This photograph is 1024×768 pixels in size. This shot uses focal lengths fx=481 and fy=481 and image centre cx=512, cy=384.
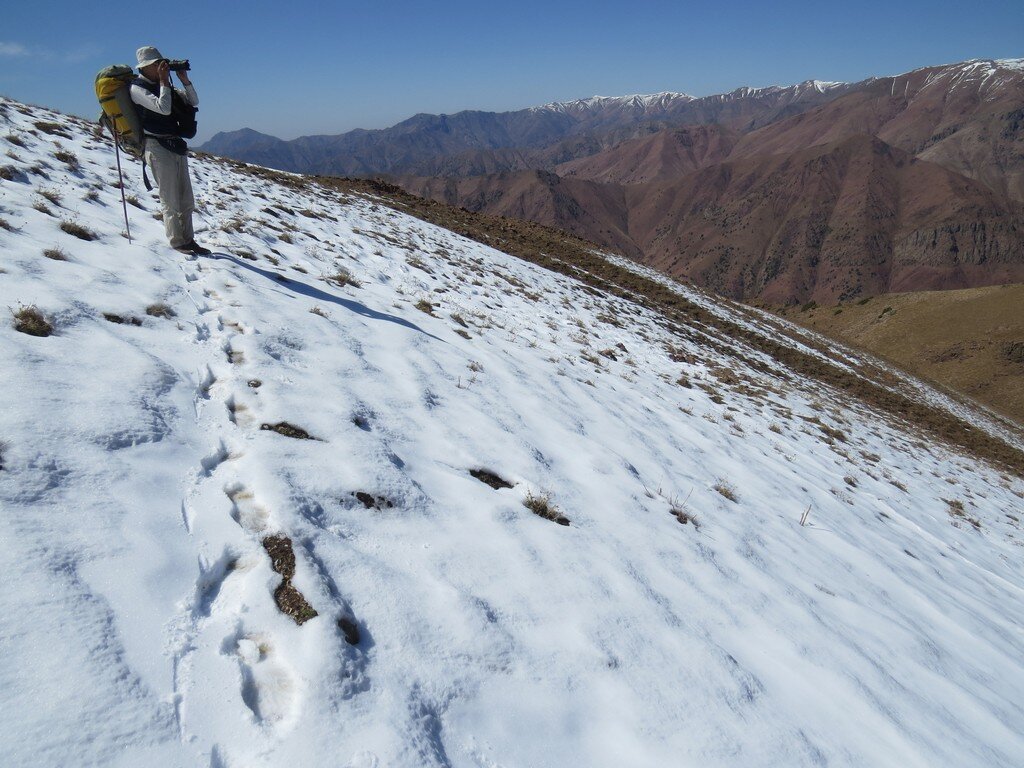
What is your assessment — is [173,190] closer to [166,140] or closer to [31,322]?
[166,140]

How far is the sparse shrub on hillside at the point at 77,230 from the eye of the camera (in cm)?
681

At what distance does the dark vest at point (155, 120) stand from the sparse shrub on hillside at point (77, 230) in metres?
1.70

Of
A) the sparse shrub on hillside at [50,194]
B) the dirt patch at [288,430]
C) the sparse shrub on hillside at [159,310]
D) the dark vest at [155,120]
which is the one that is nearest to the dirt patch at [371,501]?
the dirt patch at [288,430]

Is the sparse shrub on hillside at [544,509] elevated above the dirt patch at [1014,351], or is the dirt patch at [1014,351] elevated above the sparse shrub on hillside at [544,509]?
the sparse shrub on hillside at [544,509]

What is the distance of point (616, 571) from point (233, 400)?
154 inches

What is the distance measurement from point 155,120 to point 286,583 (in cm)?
776

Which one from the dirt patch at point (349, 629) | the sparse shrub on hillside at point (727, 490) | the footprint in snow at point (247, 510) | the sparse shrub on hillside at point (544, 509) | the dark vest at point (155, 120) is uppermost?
the dark vest at point (155, 120)

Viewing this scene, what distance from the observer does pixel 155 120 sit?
7.19 meters

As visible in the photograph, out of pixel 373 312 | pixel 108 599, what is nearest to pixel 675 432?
pixel 373 312

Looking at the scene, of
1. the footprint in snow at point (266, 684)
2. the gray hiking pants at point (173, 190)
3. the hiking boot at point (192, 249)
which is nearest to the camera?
the footprint in snow at point (266, 684)

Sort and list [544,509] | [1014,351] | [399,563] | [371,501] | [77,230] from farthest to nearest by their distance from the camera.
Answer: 1. [1014,351]
2. [77,230]
3. [544,509]
4. [371,501]
5. [399,563]

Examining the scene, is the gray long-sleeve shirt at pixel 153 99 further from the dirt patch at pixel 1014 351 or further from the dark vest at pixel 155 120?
the dirt patch at pixel 1014 351

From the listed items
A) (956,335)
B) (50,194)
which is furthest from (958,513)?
(956,335)

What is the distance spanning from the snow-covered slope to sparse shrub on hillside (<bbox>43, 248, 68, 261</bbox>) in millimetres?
163
